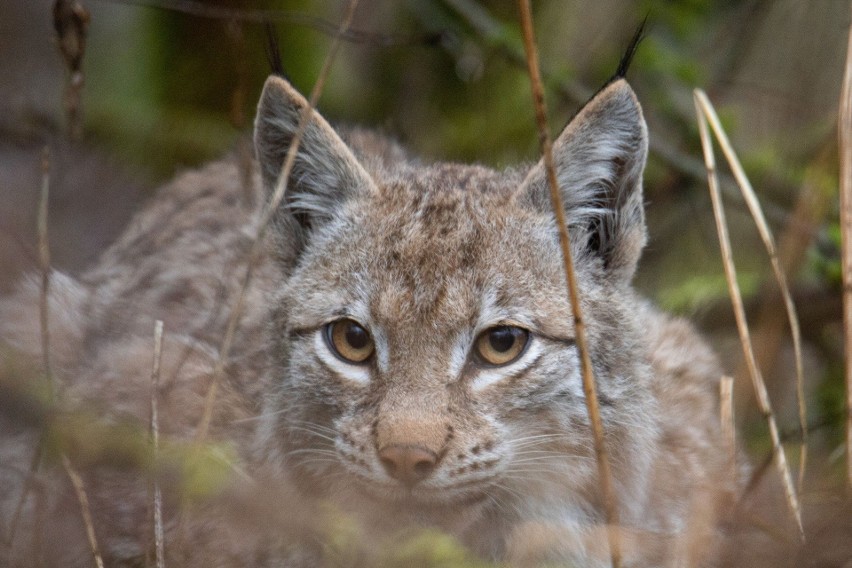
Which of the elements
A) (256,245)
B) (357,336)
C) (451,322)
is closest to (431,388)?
(451,322)

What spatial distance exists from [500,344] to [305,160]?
46.8 inches

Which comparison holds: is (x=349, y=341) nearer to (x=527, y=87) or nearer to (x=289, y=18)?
(x=289, y=18)

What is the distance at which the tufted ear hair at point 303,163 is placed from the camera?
4.03 metres

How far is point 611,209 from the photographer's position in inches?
158

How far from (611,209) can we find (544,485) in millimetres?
1077

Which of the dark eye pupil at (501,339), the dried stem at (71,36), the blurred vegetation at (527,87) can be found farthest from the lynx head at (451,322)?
the blurred vegetation at (527,87)

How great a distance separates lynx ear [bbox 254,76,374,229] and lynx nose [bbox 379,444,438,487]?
1287 millimetres

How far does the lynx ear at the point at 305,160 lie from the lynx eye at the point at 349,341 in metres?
0.60

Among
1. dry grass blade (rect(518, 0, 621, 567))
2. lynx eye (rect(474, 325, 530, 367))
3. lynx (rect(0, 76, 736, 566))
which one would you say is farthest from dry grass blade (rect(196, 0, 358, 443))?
lynx eye (rect(474, 325, 530, 367))

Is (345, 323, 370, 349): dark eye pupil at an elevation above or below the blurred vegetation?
below

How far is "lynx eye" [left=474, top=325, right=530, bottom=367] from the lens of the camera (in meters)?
3.66

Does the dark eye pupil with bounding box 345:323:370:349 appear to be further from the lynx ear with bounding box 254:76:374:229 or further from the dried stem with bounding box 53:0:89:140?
the dried stem with bounding box 53:0:89:140

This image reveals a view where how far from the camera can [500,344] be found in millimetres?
3688

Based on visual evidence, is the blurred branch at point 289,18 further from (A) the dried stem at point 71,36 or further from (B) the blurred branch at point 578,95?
(B) the blurred branch at point 578,95
